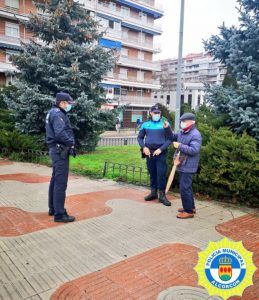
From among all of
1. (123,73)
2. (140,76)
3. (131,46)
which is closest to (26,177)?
(123,73)

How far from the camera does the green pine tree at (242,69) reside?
6.14 metres

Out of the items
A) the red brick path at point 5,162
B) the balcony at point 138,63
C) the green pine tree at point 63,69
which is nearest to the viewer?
the red brick path at point 5,162

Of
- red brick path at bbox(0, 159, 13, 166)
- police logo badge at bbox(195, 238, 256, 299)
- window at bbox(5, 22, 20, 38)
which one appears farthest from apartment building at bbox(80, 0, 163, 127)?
police logo badge at bbox(195, 238, 256, 299)

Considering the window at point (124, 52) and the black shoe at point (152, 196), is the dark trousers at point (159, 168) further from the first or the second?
the window at point (124, 52)

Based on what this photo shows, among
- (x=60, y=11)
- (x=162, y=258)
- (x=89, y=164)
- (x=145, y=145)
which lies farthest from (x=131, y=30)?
(x=162, y=258)

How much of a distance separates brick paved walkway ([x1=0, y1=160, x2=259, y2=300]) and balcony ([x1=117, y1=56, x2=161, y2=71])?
36.9m

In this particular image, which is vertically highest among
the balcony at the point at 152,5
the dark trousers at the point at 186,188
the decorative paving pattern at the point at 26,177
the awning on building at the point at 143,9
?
the balcony at the point at 152,5

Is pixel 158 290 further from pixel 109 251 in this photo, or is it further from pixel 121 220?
pixel 121 220

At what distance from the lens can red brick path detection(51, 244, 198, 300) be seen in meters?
2.89

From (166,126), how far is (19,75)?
385 inches

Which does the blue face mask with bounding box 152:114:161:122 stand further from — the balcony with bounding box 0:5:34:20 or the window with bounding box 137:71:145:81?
the window with bounding box 137:71:145:81

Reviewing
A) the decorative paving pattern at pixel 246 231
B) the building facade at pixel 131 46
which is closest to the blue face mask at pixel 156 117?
the decorative paving pattern at pixel 246 231

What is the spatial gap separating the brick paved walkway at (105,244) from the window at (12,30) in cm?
2932

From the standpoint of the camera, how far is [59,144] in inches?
182
